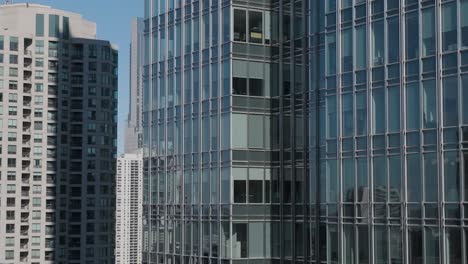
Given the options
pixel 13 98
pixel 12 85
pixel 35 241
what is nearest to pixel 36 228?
pixel 35 241

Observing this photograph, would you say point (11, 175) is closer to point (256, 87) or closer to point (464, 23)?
point (256, 87)

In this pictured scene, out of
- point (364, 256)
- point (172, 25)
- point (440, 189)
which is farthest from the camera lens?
point (172, 25)

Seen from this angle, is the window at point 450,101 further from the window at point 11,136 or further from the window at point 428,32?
the window at point 11,136

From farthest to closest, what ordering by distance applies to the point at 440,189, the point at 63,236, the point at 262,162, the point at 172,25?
the point at 63,236 → the point at 172,25 → the point at 262,162 → the point at 440,189

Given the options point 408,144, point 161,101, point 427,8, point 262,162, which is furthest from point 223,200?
point 427,8

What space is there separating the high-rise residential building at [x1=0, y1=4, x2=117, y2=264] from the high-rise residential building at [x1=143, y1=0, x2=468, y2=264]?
204ft

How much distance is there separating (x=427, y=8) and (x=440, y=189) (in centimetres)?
792

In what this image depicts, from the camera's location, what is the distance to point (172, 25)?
173 feet

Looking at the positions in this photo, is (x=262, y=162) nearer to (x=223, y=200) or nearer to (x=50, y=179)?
(x=223, y=200)

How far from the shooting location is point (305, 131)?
44.1 meters

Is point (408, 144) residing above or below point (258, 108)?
below

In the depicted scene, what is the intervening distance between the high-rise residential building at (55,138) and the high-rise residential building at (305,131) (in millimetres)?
62129

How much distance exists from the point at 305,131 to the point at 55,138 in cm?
8029

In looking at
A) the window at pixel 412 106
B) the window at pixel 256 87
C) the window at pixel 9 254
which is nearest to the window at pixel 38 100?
the window at pixel 9 254
